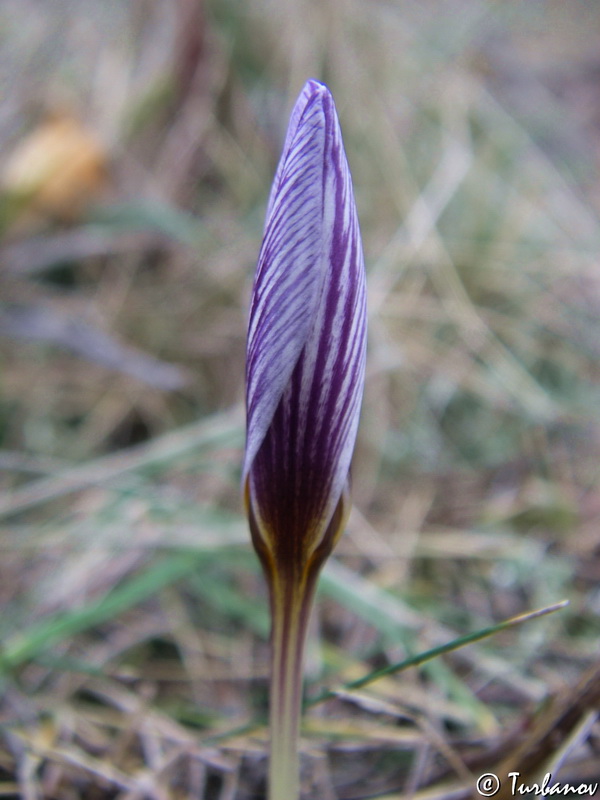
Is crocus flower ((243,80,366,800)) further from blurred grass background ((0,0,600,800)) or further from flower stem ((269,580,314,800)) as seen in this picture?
blurred grass background ((0,0,600,800))

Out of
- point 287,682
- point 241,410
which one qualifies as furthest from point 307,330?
point 241,410

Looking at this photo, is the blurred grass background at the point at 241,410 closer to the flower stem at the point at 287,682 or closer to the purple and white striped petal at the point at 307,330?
the flower stem at the point at 287,682

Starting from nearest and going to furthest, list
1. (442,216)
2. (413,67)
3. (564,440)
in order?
(564,440)
(442,216)
(413,67)

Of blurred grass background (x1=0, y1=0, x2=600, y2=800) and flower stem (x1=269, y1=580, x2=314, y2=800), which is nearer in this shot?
flower stem (x1=269, y1=580, x2=314, y2=800)

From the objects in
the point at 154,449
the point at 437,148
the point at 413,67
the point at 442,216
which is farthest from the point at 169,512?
the point at 413,67

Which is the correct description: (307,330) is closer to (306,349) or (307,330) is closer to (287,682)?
(306,349)

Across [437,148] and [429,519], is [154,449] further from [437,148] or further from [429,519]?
[437,148]

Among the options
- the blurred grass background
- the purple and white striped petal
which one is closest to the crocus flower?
the purple and white striped petal
